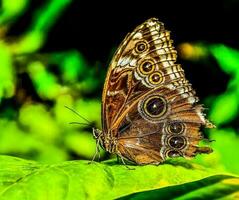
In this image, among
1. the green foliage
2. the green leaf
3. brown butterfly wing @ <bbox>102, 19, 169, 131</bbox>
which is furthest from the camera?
the green foliage

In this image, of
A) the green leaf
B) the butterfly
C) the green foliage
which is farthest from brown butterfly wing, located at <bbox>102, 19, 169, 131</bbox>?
the green leaf

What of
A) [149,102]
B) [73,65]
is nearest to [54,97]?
[73,65]

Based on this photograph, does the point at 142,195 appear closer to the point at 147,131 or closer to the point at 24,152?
the point at 147,131

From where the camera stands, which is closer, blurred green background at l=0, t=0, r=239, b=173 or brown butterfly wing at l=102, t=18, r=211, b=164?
brown butterfly wing at l=102, t=18, r=211, b=164

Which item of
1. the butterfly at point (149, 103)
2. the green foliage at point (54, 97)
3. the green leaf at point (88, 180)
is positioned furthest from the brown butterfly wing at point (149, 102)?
the green leaf at point (88, 180)

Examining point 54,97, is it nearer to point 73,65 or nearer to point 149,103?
point 73,65

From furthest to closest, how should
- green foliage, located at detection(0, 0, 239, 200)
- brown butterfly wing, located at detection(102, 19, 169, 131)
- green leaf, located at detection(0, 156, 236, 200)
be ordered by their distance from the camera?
green foliage, located at detection(0, 0, 239, 200), brown butterfly wing, located at detection(102, 19, 169, 131), green leaf, located at detection(0, 156, 236, 200)

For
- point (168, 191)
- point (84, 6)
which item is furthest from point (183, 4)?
point (168, 191)

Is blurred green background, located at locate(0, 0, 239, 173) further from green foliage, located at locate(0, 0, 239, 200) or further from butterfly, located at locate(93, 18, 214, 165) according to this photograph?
butterfly, located at locate(93, 18, 214, 165)

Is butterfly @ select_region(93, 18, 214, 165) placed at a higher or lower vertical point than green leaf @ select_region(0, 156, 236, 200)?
higher
